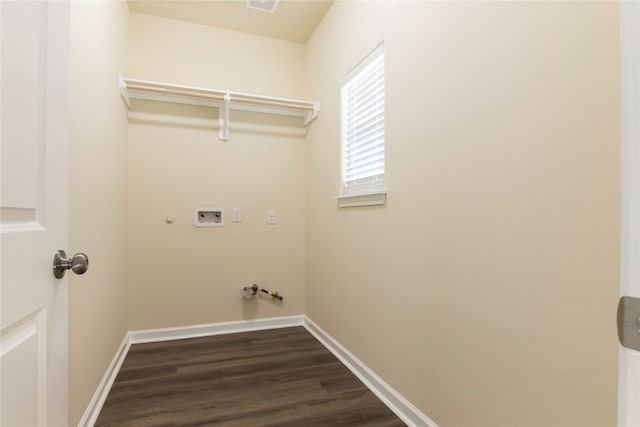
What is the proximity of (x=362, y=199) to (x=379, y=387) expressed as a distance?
1116 mm

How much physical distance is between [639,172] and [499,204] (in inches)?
31.7

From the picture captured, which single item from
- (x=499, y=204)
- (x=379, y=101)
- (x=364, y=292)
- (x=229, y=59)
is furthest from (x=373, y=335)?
(x=229, y=59)

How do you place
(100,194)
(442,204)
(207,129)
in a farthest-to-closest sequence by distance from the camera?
(207,129)
(100,194)
(442,204)

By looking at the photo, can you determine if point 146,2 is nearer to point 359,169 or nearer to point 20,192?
point 359,169

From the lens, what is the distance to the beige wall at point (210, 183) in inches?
105

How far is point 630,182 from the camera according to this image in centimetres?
42

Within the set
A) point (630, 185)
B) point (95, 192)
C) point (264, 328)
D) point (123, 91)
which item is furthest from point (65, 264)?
point (264, 328)

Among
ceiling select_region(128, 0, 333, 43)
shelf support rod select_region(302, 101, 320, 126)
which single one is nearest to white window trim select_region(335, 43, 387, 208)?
shelf support rod select_region(302, 101, 320, 126)

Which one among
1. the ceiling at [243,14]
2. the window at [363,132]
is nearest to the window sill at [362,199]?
the window at [363,132]

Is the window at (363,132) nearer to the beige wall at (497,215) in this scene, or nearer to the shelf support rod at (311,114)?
the beige wall at (497,215)

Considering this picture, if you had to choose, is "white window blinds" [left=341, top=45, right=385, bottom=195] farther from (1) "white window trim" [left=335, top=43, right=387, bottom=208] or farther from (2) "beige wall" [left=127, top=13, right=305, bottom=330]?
(2) "beige wall" [left=127, top=13, right=305, bottom=330]

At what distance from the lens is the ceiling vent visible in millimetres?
2506

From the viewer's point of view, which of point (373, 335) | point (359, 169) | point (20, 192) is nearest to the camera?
point (20, 192)

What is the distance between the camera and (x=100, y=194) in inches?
71.3
